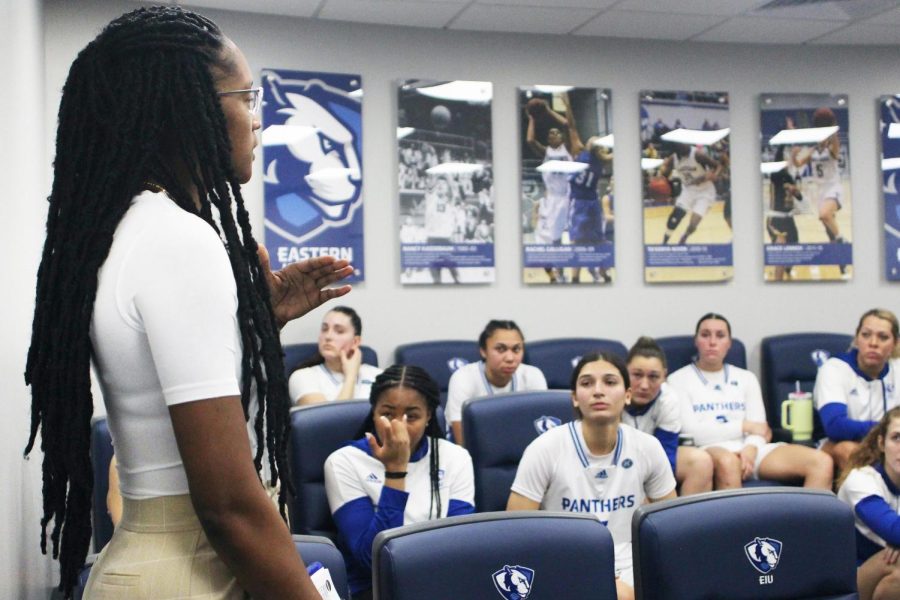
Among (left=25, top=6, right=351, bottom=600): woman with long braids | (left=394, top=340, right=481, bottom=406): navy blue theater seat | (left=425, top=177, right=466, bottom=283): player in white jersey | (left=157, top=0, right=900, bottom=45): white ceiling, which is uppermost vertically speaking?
(left=157, top=0, right=900, bottom=45): white ceiling

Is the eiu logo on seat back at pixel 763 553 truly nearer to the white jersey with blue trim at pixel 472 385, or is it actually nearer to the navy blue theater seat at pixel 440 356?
the white jersey with blue trim at pixel 472 385

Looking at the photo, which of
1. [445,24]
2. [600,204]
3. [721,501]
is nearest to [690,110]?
[600,204]

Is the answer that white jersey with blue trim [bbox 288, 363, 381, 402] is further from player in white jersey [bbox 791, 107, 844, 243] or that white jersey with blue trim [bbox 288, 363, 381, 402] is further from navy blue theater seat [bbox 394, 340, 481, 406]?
player in white jersey [bbox 791, 107, 844, 243]

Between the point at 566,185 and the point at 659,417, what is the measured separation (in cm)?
198

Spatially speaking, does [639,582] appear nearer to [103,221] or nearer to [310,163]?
[103,221]

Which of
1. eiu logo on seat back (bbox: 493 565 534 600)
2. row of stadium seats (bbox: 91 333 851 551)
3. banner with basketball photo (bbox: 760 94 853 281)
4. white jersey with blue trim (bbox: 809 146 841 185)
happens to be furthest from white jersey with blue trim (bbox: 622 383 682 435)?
white jersey with blue trim (bbox: 809 146 841 185)

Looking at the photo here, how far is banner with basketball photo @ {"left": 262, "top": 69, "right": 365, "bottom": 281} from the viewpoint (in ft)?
16.6

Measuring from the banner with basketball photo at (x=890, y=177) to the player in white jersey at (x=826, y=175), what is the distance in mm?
321

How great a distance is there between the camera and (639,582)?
1.92 metres

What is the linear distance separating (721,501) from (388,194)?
11.9 feet

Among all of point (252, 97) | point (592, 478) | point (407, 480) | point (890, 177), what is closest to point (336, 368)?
point (407, 480)

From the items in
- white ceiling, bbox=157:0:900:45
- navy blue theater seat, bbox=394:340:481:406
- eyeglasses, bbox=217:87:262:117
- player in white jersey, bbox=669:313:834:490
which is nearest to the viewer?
eyeglasses, bbox=217:87:262:117

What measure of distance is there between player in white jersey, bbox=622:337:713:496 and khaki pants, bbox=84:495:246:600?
3269mm

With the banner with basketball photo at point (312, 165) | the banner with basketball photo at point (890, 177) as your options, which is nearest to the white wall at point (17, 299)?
the banner with basketball photo at point (312, 165)
